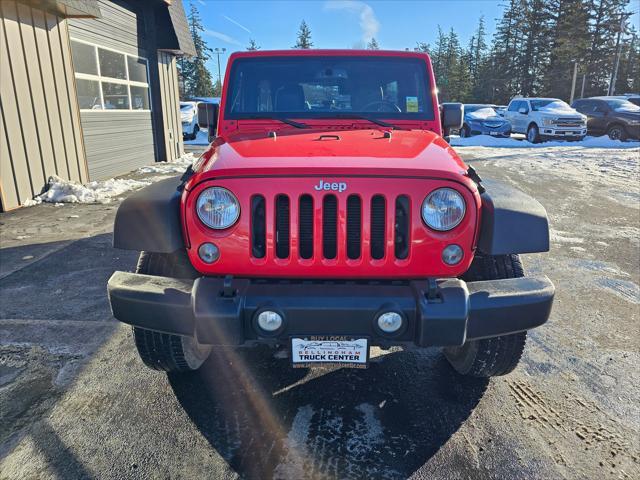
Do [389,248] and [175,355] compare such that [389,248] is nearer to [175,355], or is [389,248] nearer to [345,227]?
[345,227]

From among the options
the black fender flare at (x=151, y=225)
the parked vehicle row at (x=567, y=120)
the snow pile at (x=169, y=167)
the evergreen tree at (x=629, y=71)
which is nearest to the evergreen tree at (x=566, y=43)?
the evergreen tree at (x=629, y=71)

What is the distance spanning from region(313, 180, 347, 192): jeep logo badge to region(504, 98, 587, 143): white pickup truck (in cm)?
1877

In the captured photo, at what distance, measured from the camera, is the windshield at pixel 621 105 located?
18.6m

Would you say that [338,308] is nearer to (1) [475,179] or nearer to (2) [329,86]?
(1) [475,179]

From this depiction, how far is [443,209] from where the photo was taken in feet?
7.23

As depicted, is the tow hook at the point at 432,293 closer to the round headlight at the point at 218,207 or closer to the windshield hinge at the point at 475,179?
the windshield hinge at the point at 475,179

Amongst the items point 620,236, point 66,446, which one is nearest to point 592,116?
point 620,236

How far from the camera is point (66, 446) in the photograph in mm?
2303

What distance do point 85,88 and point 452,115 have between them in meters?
8.36

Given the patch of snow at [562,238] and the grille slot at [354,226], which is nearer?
the grille slot at [354,226]

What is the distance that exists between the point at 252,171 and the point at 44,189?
723 centimetres

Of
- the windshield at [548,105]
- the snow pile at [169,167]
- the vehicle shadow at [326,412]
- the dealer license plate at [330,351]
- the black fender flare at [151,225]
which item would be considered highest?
the windshield at [548,105]

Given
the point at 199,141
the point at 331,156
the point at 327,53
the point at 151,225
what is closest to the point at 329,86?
the point at 327,53

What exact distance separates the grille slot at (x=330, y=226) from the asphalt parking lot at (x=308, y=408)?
975 mm
